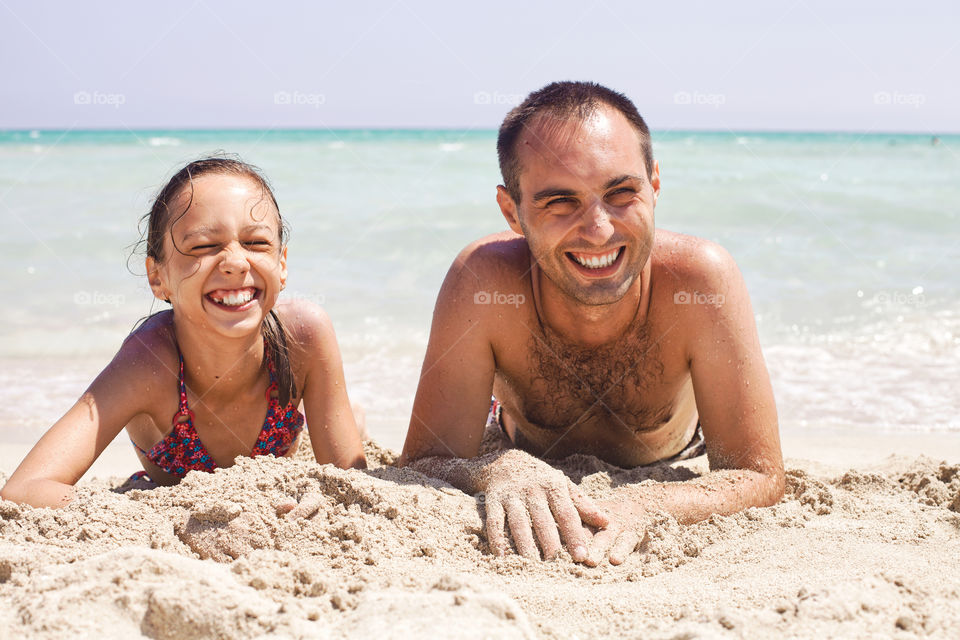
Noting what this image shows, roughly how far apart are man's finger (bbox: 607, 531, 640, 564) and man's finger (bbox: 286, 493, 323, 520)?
32.6 inches

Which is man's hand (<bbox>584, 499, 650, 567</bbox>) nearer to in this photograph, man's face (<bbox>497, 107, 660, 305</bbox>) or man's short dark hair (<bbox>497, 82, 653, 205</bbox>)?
man's face (<bbox>497, 107, 660, 305</bbox>)

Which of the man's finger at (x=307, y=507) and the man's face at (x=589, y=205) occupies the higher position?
the man's face at (x=589, y=205)

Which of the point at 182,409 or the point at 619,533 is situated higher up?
the point at 182,409

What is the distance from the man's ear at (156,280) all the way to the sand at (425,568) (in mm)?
765

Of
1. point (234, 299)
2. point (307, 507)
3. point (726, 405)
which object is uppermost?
point (234, 299)

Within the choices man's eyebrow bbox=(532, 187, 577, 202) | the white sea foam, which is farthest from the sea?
the white sea foam

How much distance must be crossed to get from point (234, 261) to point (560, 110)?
125 centimetres

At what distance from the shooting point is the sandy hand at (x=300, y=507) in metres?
2.27

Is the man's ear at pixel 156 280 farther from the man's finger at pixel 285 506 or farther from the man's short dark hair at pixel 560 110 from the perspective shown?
the man's short dark hair at pixel 560 110

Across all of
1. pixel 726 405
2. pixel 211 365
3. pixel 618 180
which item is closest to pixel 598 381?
pixel 726 405

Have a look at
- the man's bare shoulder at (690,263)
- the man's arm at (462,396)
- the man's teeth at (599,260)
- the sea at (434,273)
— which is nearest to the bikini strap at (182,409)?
the sea at (434,273)

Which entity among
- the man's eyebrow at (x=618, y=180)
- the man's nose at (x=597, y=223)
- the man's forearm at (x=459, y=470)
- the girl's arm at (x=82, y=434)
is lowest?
the man's forearm at (x=459, y=470)

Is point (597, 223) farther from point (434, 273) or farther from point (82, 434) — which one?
point (434, 273)

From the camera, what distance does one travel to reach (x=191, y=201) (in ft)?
9.22
